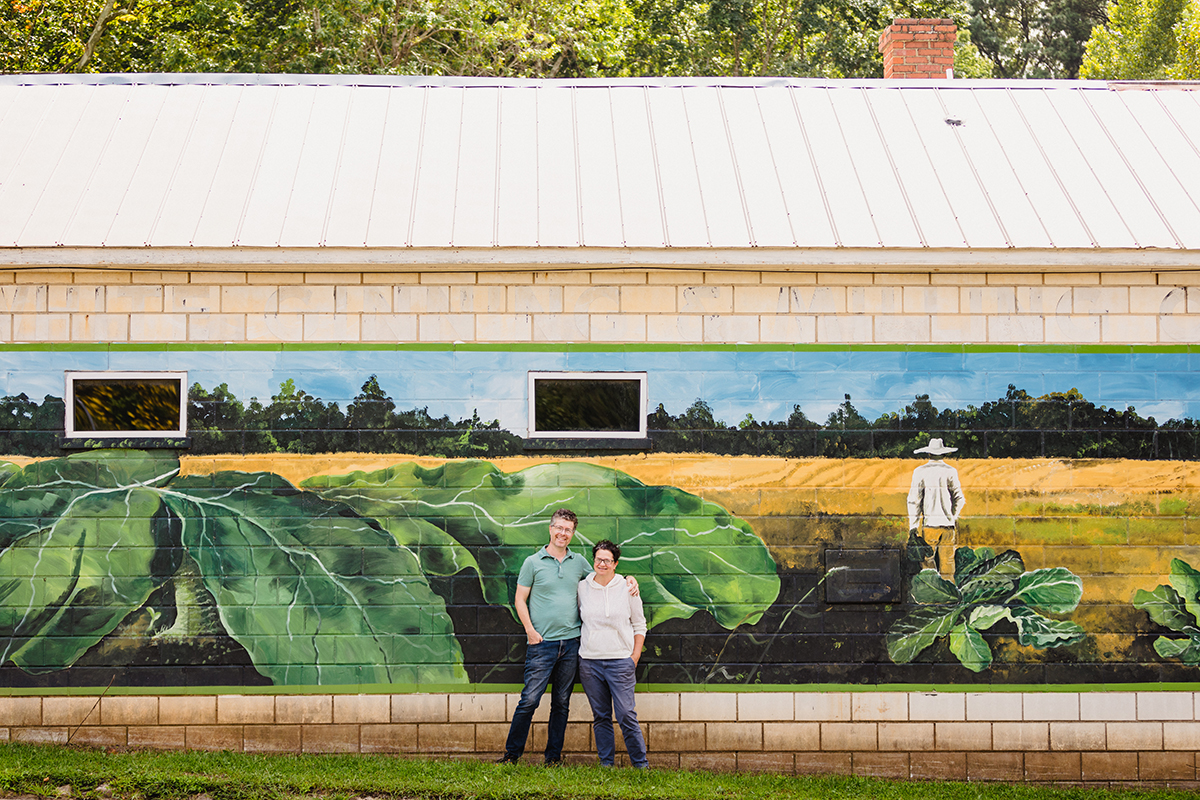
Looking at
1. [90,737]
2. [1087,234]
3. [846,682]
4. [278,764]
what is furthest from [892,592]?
[90,737]

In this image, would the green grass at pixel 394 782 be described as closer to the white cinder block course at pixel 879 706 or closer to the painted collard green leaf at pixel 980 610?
the white cinder block course at pixel 879 706

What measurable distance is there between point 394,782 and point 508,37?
1376 cm

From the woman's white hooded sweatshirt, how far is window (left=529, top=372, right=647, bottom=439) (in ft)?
3.39

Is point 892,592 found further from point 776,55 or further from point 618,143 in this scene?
point 776,55

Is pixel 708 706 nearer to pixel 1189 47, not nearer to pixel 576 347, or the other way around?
pixel 576 347

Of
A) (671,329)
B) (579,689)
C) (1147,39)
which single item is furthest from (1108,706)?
(1147,39)

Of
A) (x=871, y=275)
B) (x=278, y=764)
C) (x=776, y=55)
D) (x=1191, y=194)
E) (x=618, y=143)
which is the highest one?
(x=776, y=55)

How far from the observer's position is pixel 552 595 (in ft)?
20.4

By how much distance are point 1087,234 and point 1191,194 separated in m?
1.06

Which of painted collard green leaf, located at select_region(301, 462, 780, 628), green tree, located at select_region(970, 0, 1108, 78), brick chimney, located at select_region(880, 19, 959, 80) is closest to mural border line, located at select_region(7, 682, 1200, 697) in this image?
painted collard green leaf, located at select_region(301, 462, 780, 628)

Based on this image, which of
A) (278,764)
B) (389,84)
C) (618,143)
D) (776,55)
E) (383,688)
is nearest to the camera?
(278,764)

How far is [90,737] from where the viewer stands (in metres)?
6.43

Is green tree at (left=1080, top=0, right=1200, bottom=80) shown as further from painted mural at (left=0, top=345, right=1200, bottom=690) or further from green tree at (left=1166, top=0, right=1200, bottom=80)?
painted mural at (left=0, top=345, right=1200, bottom=690)

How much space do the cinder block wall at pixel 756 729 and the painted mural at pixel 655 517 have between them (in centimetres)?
17
